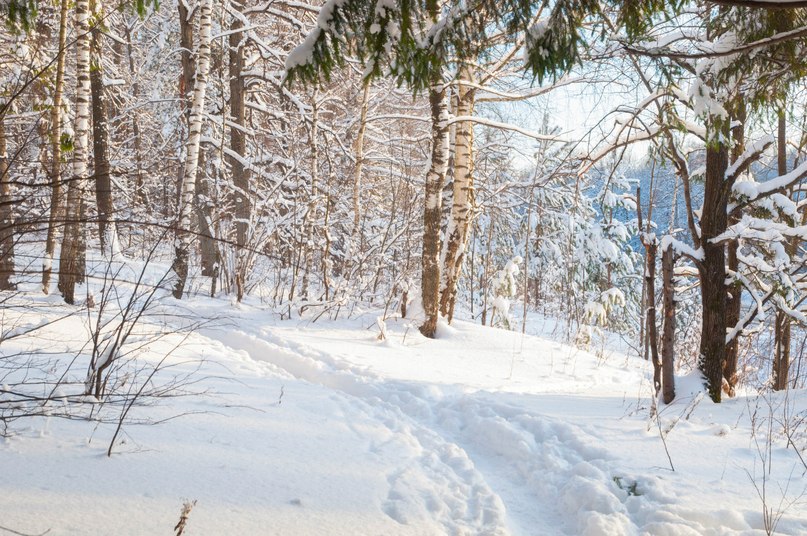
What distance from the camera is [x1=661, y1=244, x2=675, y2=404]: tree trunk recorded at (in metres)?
4.93

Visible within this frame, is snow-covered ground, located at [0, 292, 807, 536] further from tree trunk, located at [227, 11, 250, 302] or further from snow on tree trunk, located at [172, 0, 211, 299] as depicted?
tree trunk, located at [227, 11, 250, 302]

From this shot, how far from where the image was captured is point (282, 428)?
11.6ft

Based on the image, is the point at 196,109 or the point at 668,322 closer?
the point at 668,322

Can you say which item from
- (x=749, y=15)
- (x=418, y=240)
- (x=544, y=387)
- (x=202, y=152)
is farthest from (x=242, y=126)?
(x=749, y=15)

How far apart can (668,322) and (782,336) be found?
363 cm

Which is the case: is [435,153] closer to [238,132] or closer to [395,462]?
[395,462]

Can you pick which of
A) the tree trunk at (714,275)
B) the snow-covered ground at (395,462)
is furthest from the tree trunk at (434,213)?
the tree trunk at (714,275)

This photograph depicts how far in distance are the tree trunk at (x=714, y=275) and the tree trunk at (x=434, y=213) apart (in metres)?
3.83

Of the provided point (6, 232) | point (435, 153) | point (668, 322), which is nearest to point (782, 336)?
point (668, 322)

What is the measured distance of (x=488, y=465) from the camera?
3584 mm

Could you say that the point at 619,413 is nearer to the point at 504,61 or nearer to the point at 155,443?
the point at 155,443

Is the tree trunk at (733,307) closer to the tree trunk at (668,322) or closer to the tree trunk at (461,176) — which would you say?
the tree trunk at (668,322)

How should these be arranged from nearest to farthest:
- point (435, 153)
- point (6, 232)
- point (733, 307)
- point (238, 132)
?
point (6, 232) < point (733, 307) < point (435, 153) < point (238, 132)

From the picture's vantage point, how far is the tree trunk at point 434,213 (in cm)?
784
